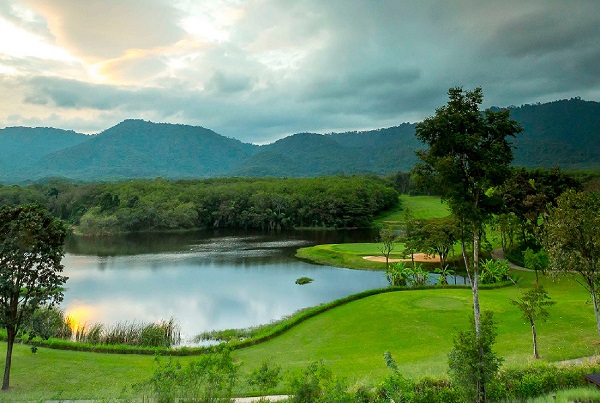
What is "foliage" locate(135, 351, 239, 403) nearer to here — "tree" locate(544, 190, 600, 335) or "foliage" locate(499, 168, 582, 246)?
"tree" locate(544, 190, 600, 335)

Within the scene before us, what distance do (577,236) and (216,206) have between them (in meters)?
101

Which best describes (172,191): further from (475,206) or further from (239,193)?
(475,206)

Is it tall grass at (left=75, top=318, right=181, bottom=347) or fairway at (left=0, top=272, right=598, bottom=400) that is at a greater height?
fairway at (left=0, top=272, right=598, bottom=400)

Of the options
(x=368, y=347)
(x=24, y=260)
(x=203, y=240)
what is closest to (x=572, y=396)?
(x=368, y=347)

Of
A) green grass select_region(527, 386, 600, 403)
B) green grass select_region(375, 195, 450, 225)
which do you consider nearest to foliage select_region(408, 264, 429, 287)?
green grass select_region(527, 386, 600, 403)

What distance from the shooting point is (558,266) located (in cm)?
1742

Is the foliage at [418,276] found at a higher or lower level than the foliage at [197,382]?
lower

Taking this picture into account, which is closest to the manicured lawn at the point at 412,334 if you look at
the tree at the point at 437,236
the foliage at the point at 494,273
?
the foliage at the point at 494,273

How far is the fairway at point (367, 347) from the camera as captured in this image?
1666 cm

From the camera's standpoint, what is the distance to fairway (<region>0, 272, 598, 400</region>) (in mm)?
16656

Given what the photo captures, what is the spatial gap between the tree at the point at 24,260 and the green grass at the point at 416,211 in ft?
274

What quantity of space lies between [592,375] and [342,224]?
88602mm

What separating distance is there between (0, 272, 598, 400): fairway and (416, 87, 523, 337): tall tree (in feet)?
→ 15.6

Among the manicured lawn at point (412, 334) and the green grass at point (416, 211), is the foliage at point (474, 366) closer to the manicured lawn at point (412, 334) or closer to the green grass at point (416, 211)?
Result: the manicured lawn at point (412, 334)
